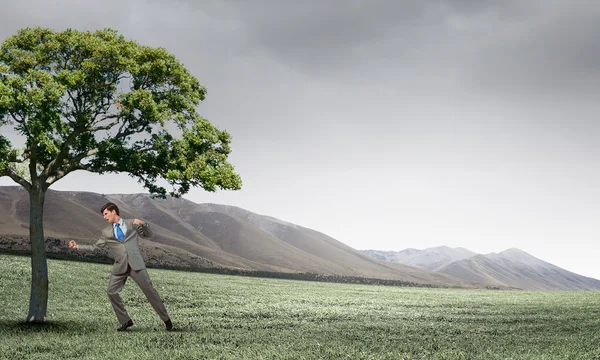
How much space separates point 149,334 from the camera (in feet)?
47.0

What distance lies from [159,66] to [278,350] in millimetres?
12991

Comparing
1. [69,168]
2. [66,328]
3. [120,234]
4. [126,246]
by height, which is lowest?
[66,328]

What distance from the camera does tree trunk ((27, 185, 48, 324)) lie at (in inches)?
727

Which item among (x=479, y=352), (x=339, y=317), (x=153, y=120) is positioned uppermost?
(x=153, y=120)

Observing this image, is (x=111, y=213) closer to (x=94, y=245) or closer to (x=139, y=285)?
(x=94, y=245)

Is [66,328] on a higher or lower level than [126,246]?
lower

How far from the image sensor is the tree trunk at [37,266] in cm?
1845

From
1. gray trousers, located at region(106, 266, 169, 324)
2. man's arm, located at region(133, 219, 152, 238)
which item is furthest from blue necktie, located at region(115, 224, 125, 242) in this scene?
gray trousers, located at region(106, 266, 169, 324)

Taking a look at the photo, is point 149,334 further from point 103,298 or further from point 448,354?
point 103,298

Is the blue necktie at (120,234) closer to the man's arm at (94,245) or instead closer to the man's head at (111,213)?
the man's head at (111,213)

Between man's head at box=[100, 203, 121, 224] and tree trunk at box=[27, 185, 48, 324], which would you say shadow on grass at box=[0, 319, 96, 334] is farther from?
man's head at box=[100, 203, 121, 224]

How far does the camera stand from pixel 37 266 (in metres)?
18.8

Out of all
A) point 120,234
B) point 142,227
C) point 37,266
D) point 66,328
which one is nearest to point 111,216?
point 120,234

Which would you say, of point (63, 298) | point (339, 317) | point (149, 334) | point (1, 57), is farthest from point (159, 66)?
point (63, 298)
